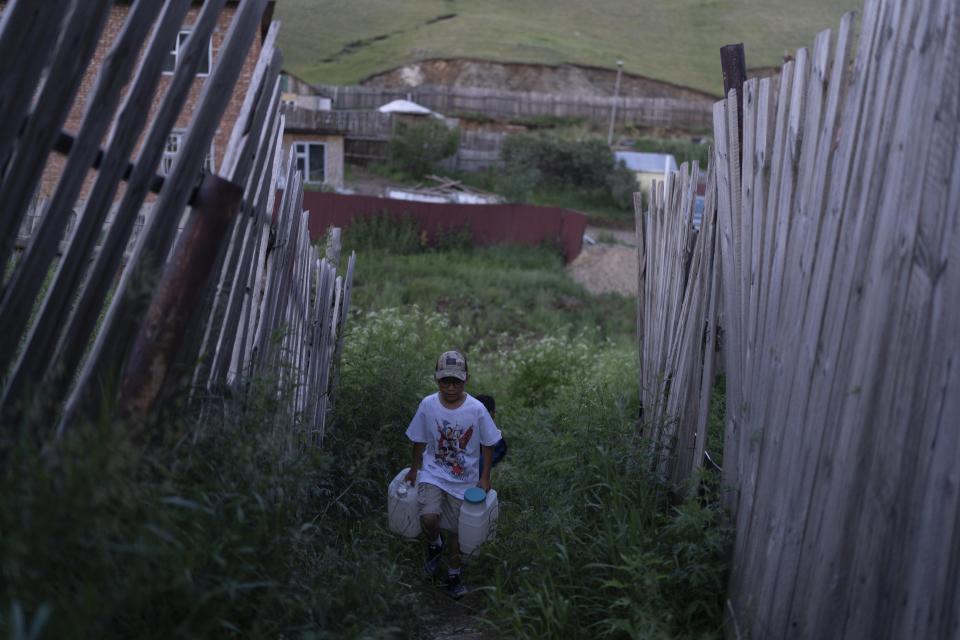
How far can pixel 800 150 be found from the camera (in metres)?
3.50

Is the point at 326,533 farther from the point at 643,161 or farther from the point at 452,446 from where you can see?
the point at 643,161

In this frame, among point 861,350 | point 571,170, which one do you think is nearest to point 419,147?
point 571,170

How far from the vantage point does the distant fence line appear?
54.9 m

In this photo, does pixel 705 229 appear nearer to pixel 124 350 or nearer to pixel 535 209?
pixel 124 350

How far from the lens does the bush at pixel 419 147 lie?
1623 inches

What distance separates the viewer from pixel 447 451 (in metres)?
5.27

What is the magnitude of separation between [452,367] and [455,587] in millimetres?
1067

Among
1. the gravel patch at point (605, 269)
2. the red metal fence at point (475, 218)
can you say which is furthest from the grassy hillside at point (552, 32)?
the red metal fence at point (475, 218)

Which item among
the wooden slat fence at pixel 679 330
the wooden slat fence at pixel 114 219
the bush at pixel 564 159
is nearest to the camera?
the wooden slat fence at pixel 114 219

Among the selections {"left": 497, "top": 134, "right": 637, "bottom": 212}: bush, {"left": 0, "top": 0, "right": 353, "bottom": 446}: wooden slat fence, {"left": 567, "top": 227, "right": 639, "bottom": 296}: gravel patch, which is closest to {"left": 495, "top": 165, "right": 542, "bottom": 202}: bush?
{"left": 497, "top": 134, "right": 637, "bottom": 212}: bush

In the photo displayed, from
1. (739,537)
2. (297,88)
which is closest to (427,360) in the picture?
(739,537)

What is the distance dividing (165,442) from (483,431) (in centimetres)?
276

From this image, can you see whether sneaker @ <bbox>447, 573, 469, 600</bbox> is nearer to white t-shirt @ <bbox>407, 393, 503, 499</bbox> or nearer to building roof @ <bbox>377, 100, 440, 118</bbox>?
white t-shirt @ <bbox>407, 393, 503, 499</bbox>

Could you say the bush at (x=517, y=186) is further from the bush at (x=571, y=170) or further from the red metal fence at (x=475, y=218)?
the red metal fence at (x=475, y=218)
